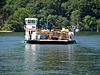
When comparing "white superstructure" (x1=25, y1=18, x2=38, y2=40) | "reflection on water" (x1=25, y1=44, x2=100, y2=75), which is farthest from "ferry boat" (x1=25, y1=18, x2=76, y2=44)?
"reflection on water" (x1=25, y1=44, x2=100, y2=75)

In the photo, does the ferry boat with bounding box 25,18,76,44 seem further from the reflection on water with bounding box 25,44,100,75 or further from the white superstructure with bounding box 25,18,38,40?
the reflection on water with bounding box 25,44,100,75

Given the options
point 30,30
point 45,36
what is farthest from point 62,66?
point 30,30

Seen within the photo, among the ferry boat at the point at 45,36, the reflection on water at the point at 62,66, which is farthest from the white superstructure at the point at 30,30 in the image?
the reflection on water at the point at 62,66

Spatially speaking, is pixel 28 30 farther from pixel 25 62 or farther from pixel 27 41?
pixel 25 62

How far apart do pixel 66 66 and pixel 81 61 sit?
629cm

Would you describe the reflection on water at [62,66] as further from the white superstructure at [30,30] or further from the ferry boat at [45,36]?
the white superstructure at [30,30]

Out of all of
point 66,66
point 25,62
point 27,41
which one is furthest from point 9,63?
point 27,41

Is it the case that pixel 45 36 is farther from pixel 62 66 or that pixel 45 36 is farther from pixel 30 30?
pixel 62 66

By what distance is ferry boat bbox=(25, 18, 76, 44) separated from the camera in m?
107

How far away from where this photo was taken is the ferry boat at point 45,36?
107369 millimetres

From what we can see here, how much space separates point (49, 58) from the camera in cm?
6819

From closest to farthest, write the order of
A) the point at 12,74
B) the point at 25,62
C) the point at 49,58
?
the point at 12,74 → the point at 25,62 → the point at 49,58

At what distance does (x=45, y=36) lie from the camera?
113688mm

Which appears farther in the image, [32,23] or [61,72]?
[32,23]
